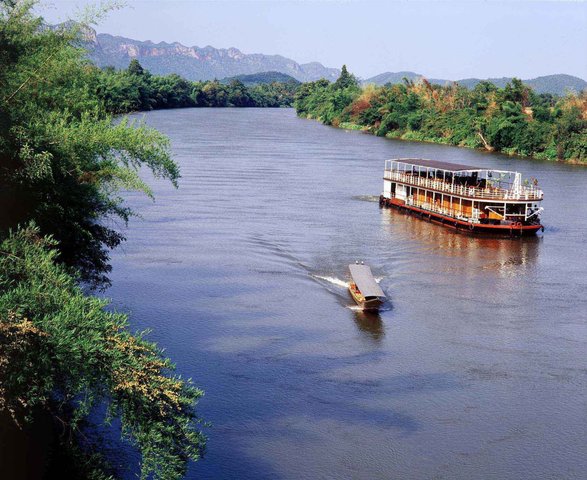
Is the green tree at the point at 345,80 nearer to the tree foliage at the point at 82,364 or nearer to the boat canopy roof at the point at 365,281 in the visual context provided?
the boat canopy roof at the point at 365,281

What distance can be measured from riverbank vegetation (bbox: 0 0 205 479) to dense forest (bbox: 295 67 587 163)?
50.8 m

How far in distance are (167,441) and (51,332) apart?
85.9 inches

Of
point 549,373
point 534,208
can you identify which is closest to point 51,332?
point 549,373

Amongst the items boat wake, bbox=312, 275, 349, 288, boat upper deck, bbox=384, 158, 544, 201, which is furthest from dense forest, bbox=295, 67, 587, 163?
boat wake, bbox=312, 275, 349, 288

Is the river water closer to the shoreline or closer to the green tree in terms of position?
the shoreline

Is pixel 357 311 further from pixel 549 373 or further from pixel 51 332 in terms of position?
pixel 51 332

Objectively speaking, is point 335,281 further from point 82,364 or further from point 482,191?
point 82,364

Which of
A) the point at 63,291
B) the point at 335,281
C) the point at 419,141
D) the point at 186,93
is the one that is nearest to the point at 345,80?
the point at 186,93

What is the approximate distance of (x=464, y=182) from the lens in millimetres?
36375

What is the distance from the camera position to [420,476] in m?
14.1

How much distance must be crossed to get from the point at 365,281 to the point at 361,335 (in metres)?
3.23

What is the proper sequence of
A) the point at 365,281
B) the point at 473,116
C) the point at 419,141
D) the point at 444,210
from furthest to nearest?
1. the point at 419,141
2. the point at 473,116
3. the point at 444,210
4. the point at 365,281

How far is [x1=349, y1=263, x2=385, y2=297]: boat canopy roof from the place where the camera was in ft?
74.0

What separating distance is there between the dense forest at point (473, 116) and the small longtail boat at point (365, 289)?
1614 inches
